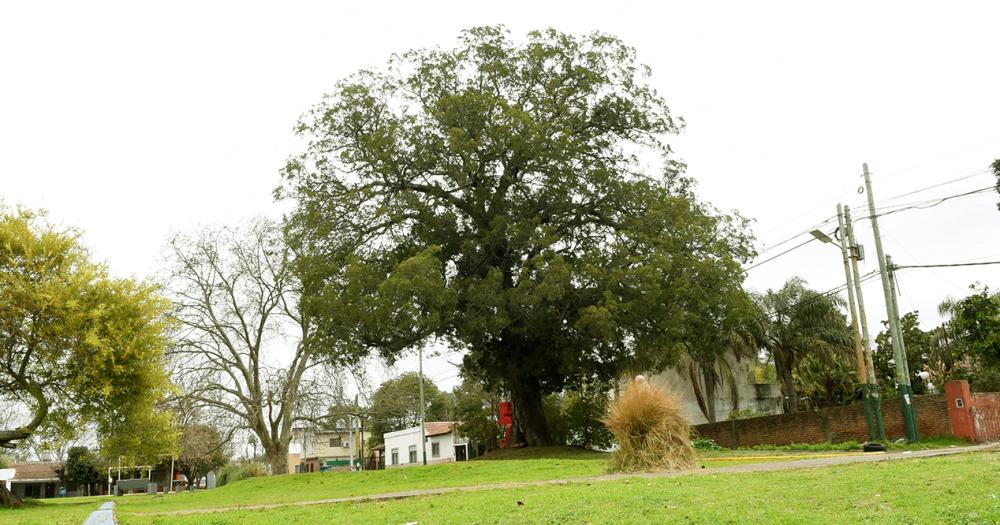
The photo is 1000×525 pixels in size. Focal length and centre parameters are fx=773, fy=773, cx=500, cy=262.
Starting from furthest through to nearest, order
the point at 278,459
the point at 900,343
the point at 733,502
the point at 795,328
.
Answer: the point at 795,328
the point at 278,459
the point at 900,343
the point at 733,502

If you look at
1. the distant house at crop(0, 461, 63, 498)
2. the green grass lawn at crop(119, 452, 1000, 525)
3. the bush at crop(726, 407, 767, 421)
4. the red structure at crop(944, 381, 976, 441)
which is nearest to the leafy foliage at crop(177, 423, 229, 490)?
the green grass lawn at crop(119, 452, 1000, 525)

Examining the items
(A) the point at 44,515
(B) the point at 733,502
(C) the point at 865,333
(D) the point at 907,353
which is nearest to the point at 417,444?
(D) the point at 907,353

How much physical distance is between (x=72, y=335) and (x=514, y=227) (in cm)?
1353

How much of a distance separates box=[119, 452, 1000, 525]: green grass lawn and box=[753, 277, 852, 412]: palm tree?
84.7ft

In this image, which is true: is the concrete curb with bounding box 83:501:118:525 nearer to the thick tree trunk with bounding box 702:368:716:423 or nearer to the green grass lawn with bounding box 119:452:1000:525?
the green grass lawn with bounding box 119:452:1000:525

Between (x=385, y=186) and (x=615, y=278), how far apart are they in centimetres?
892

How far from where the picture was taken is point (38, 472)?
74.5 meters

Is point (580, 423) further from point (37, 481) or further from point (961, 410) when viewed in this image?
point (37, 481)

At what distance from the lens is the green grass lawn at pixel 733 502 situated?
7.02 meters

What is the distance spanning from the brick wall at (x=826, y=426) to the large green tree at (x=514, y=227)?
18.1 feet

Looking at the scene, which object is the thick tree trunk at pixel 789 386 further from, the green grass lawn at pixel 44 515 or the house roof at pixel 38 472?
the house roof at pixel 38 472

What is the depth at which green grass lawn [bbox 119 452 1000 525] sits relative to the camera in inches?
276

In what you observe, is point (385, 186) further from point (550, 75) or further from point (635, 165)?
point (635, 165)

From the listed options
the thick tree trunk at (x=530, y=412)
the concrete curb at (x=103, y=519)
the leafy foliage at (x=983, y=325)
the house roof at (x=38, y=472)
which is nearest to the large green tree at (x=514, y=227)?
the thick tree trunk at (x=530, y=412)
